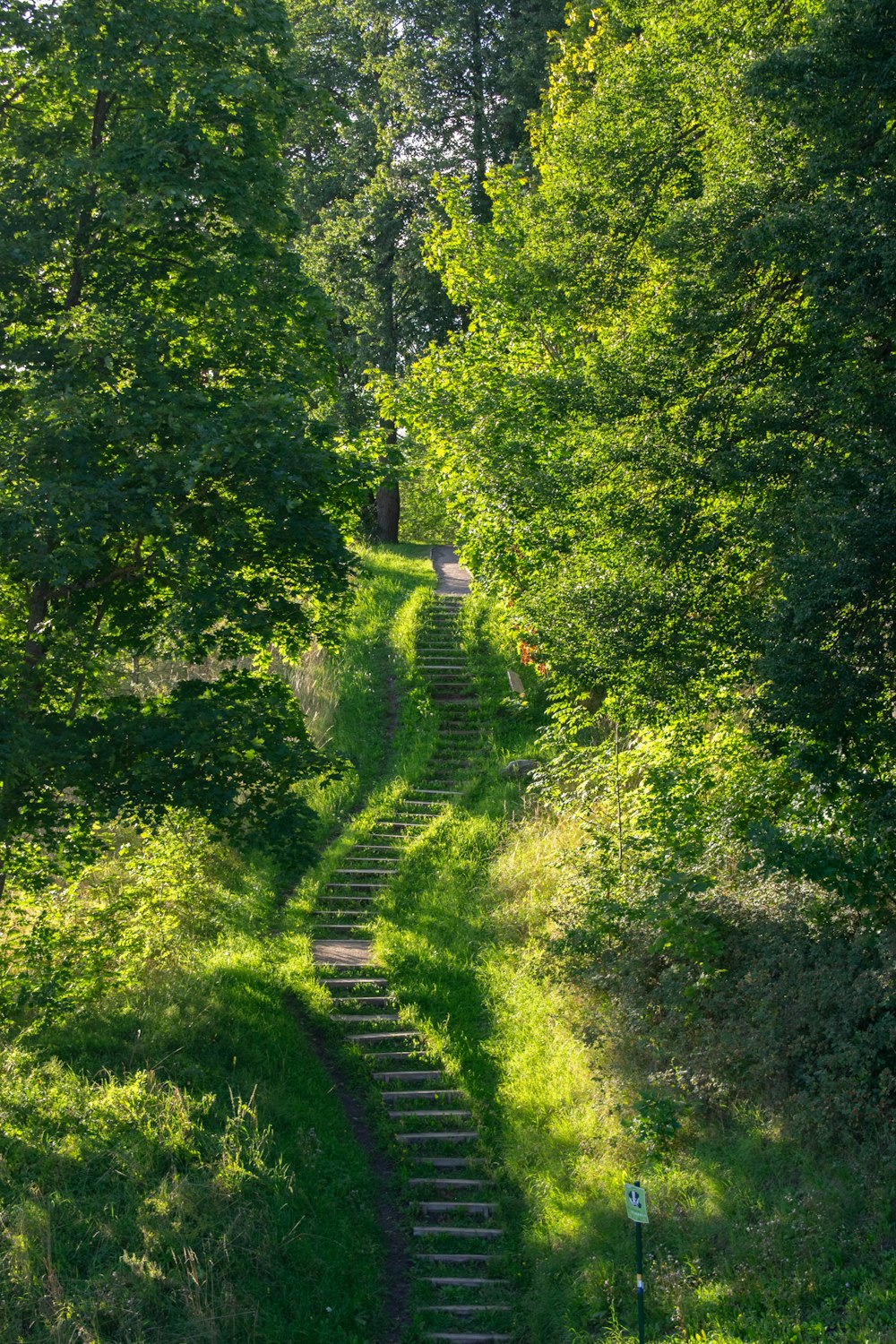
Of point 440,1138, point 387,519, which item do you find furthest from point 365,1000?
point 387,519

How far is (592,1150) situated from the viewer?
11.8 metres

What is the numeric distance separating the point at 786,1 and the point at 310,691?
14657 millimetres

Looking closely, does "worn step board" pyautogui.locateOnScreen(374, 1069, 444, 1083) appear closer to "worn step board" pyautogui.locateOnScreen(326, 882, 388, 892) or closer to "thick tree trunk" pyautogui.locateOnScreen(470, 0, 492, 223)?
"worn step board" pyautogui.locateOnScreen(326, 882, 388, 892)

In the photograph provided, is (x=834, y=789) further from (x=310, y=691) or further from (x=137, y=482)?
(x=310, y=691)

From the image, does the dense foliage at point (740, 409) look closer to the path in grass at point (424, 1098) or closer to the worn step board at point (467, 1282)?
the path in grass at point (424, 1098)

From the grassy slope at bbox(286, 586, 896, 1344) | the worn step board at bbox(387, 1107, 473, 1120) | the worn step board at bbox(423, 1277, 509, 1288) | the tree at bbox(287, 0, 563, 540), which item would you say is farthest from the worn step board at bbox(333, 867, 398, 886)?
the tree at bbox(287, 0, 563, 540)

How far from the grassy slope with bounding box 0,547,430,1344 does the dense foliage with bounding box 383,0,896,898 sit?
563 centimetres

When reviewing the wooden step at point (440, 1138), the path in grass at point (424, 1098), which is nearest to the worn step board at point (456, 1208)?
the path in grass at point (424, 1098)

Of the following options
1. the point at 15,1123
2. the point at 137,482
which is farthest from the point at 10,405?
the point at 15,1123

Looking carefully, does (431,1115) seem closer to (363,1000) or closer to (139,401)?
(363,1000)

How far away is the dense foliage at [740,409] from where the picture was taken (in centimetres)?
973

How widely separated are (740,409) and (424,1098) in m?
8.60

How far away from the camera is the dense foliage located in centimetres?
973

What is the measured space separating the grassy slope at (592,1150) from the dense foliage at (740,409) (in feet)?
8.52
